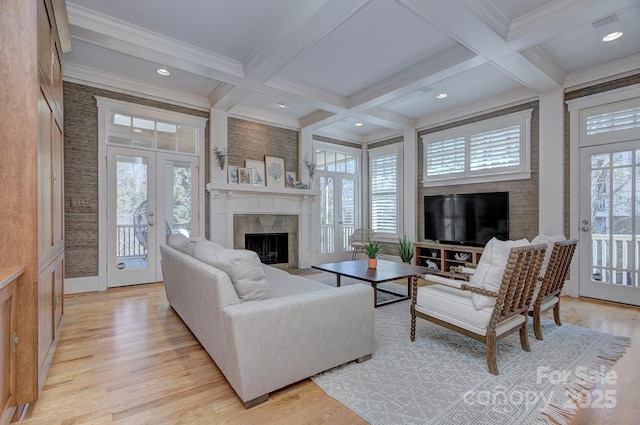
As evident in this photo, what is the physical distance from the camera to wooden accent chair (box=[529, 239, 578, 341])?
256cm

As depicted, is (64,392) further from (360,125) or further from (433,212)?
(360,125)

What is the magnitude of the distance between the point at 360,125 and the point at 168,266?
454 cm

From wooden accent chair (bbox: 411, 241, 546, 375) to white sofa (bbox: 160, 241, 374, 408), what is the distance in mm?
599

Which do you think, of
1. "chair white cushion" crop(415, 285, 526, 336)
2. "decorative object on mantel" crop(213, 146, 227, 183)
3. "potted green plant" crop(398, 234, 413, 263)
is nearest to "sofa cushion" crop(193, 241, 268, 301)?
"chair white cushion" crop(415, 285, 526, 336)

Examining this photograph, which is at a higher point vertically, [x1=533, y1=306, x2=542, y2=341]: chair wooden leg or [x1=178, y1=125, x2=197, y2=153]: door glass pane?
[x1=178, y1=125, x2=197, y2=153]: door glass pane

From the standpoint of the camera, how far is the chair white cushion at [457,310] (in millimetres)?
2086

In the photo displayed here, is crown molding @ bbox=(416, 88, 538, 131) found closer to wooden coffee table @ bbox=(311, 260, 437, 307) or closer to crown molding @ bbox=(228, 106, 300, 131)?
crown molding @ bbox=(228, 106, 300, 131)

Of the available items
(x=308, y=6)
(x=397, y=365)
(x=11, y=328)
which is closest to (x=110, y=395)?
(x=11, y=328)

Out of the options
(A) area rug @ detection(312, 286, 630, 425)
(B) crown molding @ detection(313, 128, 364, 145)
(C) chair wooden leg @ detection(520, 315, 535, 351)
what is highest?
(B) crown molding @ detection(313, 128, 364, 145)

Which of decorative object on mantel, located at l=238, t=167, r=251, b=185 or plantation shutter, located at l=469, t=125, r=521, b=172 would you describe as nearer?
plantation shutter, located at l=469, t=125, r=521, b=172

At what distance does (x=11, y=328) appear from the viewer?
59.1 inches

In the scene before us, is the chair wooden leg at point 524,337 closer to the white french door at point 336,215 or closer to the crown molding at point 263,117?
the white french door at point 336,215

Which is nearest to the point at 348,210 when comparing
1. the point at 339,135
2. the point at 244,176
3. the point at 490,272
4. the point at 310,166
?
the point at 310,166

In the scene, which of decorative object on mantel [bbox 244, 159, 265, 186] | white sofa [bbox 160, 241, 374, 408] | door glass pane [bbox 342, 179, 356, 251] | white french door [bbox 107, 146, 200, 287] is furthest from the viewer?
door glass pane [bbox 342, 179, 356, 251]
